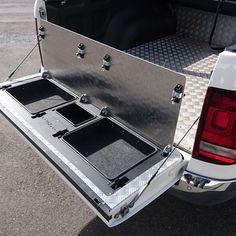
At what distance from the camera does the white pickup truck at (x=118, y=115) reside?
157cm

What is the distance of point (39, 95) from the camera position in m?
2.56

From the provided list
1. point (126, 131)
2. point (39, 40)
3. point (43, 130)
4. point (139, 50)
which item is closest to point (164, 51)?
point (139, 50)

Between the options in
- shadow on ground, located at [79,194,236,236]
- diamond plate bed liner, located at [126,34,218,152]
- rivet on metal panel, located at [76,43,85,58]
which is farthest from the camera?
diamond plate bed liner, located at [126,34,218,152]

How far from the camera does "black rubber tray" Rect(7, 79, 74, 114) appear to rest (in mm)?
2410

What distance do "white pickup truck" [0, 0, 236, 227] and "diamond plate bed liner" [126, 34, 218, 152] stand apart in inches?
0.7

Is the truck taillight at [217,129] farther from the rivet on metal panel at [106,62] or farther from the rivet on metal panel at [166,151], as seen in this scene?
the rivet on metal panel at [106,62]

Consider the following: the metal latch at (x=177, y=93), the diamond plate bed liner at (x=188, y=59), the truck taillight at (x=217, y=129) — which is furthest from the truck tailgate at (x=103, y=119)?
the diamond plate bed liner at (x=188, y=59)

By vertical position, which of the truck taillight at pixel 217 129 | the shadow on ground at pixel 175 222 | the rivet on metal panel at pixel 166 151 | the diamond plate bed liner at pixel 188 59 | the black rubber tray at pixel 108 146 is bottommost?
the shadow on ground at pixel 175 222

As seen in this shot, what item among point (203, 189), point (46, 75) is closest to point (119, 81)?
point (203, 189)

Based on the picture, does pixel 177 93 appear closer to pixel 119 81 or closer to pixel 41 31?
pixel 119 81

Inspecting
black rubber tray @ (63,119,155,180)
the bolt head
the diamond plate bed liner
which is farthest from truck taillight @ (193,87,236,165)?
the bolt head

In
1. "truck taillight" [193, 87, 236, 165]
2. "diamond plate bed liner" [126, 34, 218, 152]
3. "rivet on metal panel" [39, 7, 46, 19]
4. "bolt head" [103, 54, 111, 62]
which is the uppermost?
"rivet on metal panel" [39, 7, 46, 19]

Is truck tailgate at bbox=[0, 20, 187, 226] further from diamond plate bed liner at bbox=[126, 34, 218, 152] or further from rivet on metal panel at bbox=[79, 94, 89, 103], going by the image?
diamond plate bed liner at bbox=[126, 34, 218, 152]

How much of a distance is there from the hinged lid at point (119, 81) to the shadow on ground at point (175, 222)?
0.76 m
